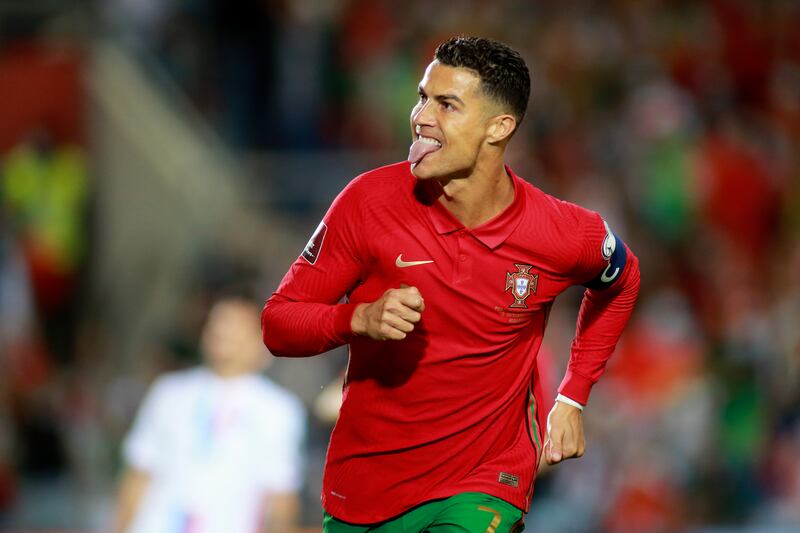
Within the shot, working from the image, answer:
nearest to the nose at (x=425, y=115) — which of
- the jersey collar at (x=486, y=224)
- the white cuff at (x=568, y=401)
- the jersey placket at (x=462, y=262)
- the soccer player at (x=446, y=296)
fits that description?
the soccer player at (x=446, y=296)

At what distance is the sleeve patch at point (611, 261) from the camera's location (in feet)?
14.2

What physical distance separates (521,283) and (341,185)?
656cm

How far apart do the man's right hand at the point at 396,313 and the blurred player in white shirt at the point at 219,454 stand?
2.00 m

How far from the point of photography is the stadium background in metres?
9.55

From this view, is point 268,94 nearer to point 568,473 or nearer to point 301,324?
point 568,473

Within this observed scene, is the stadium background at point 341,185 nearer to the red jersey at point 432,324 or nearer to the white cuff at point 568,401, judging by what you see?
the white cuff at point 568,401

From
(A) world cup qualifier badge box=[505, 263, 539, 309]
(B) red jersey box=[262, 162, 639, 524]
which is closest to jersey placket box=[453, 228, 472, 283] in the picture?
(B) red jersey box=[262, 162, 639, 524]

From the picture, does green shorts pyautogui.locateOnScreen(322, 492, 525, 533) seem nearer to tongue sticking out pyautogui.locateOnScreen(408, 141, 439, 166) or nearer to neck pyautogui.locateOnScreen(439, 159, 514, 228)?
neck pyautogui.locateOnScreen(439, 159, 514, 228)

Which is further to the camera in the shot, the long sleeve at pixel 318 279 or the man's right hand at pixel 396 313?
Answer: the long sleeve at pixel 318 279

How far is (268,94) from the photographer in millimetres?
11000

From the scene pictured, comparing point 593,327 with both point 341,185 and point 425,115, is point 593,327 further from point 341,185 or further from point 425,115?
point 341,185

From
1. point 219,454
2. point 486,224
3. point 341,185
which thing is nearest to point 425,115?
point 486,224

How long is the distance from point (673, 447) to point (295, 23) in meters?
4.58

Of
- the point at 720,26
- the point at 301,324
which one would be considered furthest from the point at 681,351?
the point at 301,324
